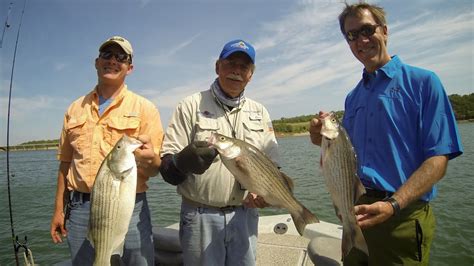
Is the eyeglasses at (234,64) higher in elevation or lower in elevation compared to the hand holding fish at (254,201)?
higher

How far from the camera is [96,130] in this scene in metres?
3.56

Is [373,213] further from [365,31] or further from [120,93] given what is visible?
[120,93]

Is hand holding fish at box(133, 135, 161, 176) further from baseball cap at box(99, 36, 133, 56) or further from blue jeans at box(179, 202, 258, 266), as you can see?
baseball cap at box(99, 36, 133, 56)

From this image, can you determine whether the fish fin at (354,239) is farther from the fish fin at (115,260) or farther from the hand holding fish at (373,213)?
the fish fin at (115,260)

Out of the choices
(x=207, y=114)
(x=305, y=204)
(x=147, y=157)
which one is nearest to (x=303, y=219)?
(x=207, y=114)

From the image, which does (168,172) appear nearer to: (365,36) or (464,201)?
(365,36)

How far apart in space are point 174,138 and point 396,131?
7.27 ft

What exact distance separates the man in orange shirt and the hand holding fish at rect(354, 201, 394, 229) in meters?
1.99

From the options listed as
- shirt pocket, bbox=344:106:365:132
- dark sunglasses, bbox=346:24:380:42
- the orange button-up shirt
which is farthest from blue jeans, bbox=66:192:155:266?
dark sunglasses, bbox=346:24:380:42

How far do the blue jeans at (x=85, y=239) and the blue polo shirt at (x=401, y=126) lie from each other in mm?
2424

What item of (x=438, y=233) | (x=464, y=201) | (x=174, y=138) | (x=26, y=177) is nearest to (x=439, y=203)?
(x=464, y=201)

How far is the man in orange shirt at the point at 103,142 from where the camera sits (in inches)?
133

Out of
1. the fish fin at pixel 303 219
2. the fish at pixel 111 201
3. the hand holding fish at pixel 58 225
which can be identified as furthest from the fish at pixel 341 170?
the hand holding fish at pixel 58 225

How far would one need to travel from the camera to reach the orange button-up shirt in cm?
346
